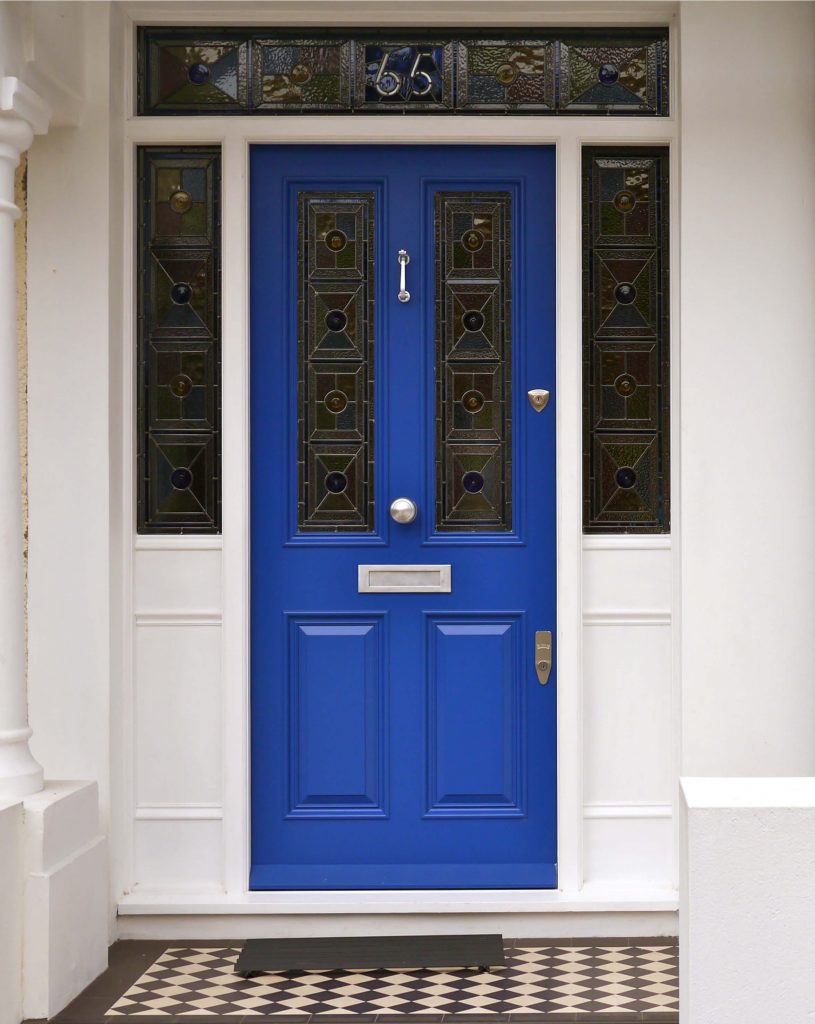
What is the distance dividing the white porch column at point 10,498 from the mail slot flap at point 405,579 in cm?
123

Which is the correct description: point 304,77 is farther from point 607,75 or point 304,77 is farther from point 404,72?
point 607,75

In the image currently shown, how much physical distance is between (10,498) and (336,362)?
130 centimetres

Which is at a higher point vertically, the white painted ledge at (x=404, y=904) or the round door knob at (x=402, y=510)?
the round door knob at (x=402, y=510)

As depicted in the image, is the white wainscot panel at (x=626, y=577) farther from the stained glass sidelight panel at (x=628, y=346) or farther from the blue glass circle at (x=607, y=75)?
the blue glass circle at (x=607, y=75)

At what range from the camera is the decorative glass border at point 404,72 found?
5008 millimetres

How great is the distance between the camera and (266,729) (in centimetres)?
504

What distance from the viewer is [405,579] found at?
5016 mm

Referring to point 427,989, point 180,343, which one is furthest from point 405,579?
point 427,989

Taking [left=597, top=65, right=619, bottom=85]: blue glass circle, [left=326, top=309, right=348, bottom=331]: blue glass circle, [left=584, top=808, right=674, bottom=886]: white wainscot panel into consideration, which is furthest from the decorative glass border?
[left=584, top=808, right=674, bottom=886]: white wainscot panel

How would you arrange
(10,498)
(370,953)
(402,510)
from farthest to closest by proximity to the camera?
(402,510), (370,953), (10,498)

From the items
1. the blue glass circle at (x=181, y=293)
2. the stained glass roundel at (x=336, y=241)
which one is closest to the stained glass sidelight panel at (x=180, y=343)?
the blue glass circle at (x=181, y=293)

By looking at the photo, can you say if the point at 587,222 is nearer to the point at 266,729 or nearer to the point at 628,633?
the point at 628,633

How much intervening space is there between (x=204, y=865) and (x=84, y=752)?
1.98 ft

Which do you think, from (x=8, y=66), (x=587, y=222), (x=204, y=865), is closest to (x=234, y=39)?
(x=8, y=66)
